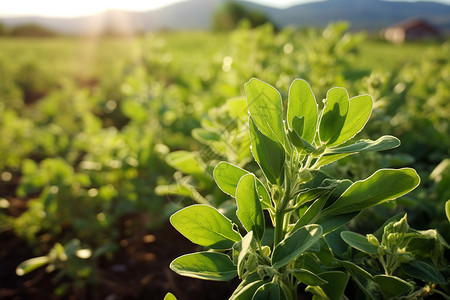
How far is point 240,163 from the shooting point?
122 cm

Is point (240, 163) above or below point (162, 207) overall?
above

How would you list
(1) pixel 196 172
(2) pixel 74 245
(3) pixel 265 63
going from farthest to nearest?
1. (3) pixel 265 63
2. (2) pixel 74 245
3. (1) pixel 196 172

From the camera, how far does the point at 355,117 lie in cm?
77

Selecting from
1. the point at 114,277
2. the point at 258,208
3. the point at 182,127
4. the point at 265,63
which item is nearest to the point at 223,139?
the point at 258,208

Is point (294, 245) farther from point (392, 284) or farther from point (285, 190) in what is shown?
point (392, 284)

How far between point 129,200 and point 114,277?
1.31 feet

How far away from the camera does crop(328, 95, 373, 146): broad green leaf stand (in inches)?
29.7

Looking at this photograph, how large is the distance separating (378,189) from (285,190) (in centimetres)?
19

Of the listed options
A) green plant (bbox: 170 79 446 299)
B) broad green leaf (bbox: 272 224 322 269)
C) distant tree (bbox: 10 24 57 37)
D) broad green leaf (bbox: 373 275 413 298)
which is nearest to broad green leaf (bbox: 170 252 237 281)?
green plant (bbox: 170 79 446 299)

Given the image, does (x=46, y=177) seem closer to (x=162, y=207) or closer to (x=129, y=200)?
(x=129, y=200)

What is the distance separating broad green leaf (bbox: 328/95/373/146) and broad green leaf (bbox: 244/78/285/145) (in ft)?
0.40

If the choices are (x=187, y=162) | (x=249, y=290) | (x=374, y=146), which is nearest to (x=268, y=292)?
(x=249, y=290)

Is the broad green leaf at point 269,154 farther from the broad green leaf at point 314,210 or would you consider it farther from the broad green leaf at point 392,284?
the broad green leaf at point 392,284

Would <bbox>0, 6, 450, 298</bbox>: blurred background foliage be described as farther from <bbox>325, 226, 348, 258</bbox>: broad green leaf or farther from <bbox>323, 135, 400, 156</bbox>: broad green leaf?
<bbox>323, 135, 400, 156</bbox>: broad green leaf
